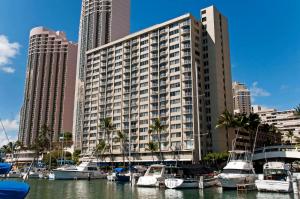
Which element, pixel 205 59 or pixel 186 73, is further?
pixel 205 59

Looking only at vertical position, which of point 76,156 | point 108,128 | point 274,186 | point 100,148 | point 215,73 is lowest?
point 274,186

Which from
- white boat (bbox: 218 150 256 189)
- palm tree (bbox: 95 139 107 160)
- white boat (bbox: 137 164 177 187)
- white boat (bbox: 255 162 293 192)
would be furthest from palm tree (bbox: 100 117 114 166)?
white boat (bbox: 255 162 293 192)

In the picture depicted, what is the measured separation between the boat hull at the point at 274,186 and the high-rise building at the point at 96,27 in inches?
5668

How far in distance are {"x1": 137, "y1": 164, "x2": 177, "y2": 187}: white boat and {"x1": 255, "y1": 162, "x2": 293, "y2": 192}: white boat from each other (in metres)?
17.2

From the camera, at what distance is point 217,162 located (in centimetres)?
10575

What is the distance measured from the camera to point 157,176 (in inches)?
2327

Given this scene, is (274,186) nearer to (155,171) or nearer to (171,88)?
(155,171)

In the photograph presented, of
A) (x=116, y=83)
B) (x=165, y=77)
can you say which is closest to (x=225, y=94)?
(x=165, y=77)

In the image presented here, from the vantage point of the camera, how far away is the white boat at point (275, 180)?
4715cm

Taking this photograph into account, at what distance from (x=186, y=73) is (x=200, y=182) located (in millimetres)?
66476

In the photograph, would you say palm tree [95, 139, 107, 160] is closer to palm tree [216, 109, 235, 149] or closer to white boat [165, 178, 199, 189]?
palm tree [216, 109, 235, 149]

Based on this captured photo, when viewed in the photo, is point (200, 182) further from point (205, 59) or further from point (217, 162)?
point (205, 59)

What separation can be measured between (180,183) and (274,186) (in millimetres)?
15670

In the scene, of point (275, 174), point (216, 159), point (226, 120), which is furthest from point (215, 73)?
point (275, 174)
